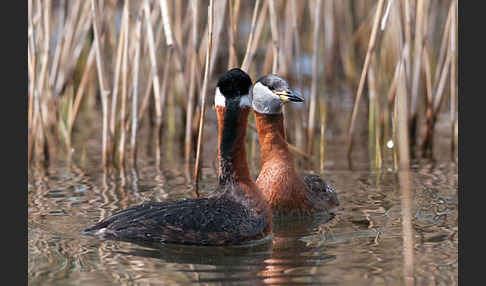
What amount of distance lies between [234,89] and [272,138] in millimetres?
1576

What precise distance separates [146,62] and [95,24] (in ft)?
18.1

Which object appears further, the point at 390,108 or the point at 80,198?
the point at 390,108

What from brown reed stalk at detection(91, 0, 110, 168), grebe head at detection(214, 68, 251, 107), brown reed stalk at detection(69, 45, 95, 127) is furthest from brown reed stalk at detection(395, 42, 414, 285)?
brown reed stalk at detection(69, 45, 95, 127)

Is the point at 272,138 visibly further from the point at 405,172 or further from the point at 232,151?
the point at 405,172

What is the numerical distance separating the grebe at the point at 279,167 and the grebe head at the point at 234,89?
3.51 feet

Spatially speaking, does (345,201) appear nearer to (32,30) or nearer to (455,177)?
(455,177)

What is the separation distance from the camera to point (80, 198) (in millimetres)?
9047

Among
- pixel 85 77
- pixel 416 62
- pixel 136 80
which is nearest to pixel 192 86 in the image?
pixel 136 80

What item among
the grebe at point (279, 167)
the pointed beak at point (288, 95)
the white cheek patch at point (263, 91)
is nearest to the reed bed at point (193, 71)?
the white cheek patch at point (263, 91)

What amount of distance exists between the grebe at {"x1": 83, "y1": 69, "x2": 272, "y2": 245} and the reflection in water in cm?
11

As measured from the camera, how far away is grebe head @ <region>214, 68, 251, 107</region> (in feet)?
23.8

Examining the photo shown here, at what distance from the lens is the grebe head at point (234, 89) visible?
7.25m

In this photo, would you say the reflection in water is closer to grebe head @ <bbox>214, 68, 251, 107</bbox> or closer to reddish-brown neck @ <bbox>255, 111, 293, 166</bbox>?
reddish-brown neck @ <bbox>255, 111, 293, 166</bbox>

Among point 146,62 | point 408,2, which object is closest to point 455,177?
point 408,2
